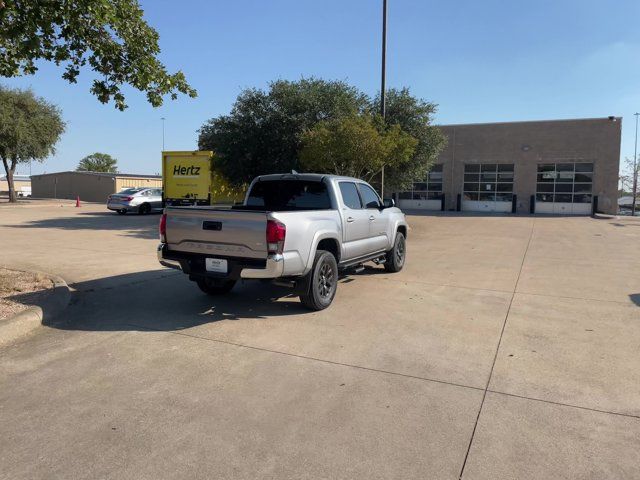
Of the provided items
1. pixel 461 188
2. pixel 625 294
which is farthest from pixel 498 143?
pixel 625 294

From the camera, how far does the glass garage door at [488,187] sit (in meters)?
37.8

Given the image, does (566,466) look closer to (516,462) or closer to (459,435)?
(516,462)

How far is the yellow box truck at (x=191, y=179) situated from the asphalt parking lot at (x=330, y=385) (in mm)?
13265

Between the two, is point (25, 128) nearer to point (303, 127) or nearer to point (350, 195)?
point (303, 127)

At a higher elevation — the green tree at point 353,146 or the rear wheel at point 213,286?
the green tree at point 353,146

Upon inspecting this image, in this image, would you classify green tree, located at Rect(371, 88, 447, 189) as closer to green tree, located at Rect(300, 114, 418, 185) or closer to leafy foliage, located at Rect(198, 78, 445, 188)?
leafy foliage, located at Rect(198, 78, 445, 188)

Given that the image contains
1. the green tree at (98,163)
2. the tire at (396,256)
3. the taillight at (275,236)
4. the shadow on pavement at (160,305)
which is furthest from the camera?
the green tree at (98,163)

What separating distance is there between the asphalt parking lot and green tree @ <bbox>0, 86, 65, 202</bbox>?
30.4m

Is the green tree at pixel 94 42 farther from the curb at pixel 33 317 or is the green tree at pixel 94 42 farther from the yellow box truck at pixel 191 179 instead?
the yellow box truck at pixel 191 179

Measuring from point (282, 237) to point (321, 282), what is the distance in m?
1.20

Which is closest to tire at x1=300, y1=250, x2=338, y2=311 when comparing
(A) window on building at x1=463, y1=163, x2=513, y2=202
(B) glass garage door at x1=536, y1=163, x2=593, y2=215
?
(B) glass garage door at x1=536, y1=163, x2=593, y2=215

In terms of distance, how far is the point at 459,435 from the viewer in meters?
3.55

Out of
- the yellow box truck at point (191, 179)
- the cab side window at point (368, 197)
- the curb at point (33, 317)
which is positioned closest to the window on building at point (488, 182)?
the yellow box truck at point (191, 179)

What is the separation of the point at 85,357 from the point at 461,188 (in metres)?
37.2
